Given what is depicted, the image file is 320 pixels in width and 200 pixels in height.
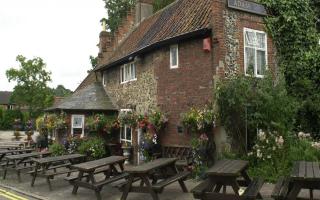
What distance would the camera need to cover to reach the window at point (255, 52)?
14188 millimetres

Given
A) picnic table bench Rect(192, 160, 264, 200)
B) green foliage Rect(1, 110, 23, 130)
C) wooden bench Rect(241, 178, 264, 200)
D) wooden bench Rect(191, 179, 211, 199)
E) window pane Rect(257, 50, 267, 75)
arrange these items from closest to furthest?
wooden bench Rect(241, 178, 264, 200) → picnic table bench Rect(192, 160, 264, 200) → wooden bench Rect(191, 179, 211, 199) → window pane Rect(257, 50, 267, 75) → green foliage Rect(1, 110, 23, 130)

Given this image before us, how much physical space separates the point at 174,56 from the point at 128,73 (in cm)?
501

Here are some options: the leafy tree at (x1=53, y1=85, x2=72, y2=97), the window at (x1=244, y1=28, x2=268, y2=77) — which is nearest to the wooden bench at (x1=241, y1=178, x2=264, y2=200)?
the window at (x1=244, y1=28, x2=268, y2=77)

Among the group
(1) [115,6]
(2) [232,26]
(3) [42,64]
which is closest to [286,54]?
(2) [232,26]

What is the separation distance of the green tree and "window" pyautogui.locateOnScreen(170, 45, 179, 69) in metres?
37.9

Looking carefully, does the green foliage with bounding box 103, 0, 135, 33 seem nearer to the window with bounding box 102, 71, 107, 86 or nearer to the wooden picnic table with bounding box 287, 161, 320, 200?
the window with bounding box 102, 71, 107, 86

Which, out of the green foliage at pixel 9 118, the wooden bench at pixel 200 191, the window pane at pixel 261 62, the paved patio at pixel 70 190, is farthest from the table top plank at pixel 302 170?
the green foliage at pixel 9 118

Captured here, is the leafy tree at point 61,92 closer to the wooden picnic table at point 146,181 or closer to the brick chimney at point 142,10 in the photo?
the brick chimney at point 142,10

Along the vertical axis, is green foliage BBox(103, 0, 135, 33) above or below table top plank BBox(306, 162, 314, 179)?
above

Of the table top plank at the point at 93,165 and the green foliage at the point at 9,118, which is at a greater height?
the green foliage at the point at 9,118

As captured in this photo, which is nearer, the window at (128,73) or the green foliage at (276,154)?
the green foliage at (276,154)

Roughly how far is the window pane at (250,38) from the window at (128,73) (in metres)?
6.35

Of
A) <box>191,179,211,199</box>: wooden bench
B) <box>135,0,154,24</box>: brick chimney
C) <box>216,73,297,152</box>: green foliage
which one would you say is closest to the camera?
<box>191,179,211,199</box>: wooden bench

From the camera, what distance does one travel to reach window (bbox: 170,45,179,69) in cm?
1505
